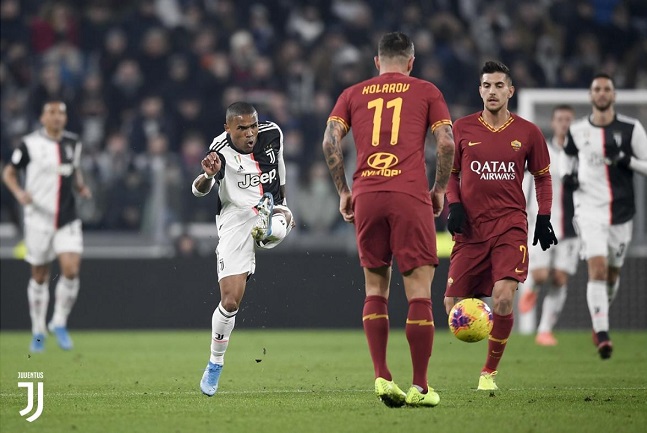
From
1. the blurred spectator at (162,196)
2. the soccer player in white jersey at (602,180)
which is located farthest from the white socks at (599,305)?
the blurred spectator at (162,196)

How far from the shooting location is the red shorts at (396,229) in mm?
7164

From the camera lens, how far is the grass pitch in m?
6.57

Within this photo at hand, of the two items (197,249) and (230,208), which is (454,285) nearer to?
(230,208)

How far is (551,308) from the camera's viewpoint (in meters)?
14.2

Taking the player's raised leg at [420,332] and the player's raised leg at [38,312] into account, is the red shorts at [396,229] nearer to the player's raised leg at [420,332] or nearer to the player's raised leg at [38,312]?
the player's raised leg at [420,332]

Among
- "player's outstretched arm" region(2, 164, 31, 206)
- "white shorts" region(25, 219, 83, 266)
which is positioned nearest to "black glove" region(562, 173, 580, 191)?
"white shorts" region(25, 219, 83, 266)

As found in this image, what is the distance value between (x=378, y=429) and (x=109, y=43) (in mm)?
14437

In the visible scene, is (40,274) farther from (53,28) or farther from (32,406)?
(53,28)

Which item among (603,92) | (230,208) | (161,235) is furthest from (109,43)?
(230,208)

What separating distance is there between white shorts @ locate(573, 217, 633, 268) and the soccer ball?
3601mm

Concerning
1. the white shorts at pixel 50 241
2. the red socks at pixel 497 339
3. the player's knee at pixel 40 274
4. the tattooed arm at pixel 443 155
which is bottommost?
the player's knee at pixel 40 274

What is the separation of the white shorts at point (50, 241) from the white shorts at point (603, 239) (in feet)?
18.4

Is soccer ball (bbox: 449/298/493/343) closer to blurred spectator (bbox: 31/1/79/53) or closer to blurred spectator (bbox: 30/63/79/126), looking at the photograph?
blurred spectator (bbox: 30/63/79/126)

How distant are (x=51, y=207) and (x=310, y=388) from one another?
5865 mm
